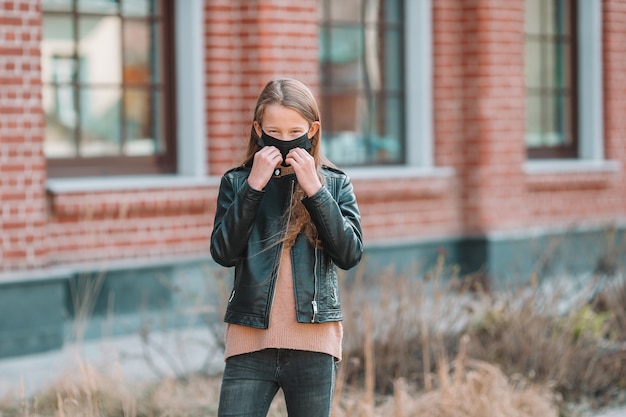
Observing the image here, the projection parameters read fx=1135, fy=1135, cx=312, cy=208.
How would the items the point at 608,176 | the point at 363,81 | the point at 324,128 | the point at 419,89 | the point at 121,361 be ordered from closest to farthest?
the point at 121,361 → the point at 324,128 → the point at 363,81 → the point at 419,89 → the point at 608,176

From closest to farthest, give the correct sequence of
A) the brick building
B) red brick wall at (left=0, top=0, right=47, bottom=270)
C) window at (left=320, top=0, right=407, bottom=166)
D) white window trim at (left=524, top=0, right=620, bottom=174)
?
red brick wall at (left=0, top=0, right=47, bottom=270) < the brick building < window at (left=320, top=0, right=407, bottom=166) < white window trim at (left=524, top=0, right=620, bottom=174)

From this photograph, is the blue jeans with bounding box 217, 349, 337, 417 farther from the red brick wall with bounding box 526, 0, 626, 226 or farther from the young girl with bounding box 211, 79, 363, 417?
the red brick wall with bounding box 526, 0, 626, 226

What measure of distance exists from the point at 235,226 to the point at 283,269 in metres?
0.22

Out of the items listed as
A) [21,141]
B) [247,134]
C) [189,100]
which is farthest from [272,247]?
[189,100]

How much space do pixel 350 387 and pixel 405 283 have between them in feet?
2.91

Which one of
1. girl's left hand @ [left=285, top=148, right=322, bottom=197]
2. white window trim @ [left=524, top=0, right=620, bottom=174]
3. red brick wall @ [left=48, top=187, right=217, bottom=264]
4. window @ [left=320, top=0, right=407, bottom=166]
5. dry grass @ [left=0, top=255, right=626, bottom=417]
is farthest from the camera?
white window trim @ [left=524, top=0, right=620, bottom=174]

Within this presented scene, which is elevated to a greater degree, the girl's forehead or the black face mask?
the girl's forehead

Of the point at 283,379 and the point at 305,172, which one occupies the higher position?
the point at 305,172

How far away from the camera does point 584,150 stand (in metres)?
12.8

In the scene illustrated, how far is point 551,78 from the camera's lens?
41.7ft

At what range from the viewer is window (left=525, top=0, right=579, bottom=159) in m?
12.5

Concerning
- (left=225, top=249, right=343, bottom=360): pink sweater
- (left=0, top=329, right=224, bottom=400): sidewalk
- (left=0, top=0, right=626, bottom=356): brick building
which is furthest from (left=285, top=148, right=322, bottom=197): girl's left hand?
(left=0, top=0, right=626, bottom=356): brick building

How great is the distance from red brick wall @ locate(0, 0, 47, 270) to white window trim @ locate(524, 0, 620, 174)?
6193 mm

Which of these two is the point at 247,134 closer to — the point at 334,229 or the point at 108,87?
the point at 108,87
